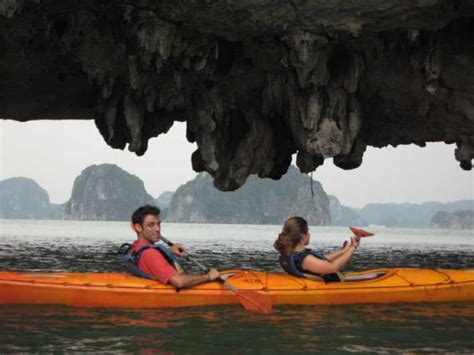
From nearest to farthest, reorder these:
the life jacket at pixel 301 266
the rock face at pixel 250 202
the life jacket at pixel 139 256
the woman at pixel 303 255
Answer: the life jacket at pixel 139 256 → the woman at pixel 303 255 → the life jacket at pixel 301 266 → the rock face at pixel 250 202

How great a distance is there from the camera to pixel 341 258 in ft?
28.9

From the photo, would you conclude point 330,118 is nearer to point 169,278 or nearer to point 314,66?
point 314,66

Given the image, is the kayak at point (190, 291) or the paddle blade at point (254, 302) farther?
the kayak at point (190, 291)

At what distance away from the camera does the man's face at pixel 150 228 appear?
8.21 meters

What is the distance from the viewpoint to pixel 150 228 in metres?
8.21

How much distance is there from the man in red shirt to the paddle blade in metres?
0.58

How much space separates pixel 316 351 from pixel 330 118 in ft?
26.9

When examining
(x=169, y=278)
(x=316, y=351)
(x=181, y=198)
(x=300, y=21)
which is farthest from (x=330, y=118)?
(x=181, y=198)

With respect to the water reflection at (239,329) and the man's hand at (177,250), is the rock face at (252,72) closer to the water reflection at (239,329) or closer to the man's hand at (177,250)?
the man's hand at (177,250)

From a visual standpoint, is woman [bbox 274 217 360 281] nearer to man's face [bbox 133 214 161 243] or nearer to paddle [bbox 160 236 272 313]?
paddle [bbox 160 236 272 313]

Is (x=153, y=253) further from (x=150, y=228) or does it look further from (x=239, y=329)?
(x=239, y=329)

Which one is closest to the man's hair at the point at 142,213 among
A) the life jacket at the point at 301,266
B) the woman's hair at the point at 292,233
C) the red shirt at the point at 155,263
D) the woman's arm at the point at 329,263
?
the red shirt at the point at 155,263

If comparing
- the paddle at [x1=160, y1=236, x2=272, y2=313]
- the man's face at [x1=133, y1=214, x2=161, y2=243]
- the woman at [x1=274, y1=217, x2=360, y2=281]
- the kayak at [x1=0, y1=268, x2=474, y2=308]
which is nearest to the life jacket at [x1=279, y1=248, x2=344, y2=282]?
the woman at [x1=274, y1=217, x2=360, y2=281]

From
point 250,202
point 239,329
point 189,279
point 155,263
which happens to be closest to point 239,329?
point 239,329
